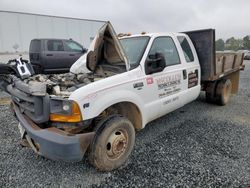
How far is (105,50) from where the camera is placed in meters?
3.75

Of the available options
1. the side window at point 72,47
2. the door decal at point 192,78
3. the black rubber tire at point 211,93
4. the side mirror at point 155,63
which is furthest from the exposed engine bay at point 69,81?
the side window at point 72,47

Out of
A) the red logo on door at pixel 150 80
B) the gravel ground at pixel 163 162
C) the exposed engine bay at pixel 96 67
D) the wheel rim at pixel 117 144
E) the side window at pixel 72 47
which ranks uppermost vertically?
the side window at pixel 72 47

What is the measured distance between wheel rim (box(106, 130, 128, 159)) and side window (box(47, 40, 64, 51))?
8.36m

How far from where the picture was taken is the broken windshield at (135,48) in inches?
135

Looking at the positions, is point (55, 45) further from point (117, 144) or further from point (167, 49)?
point (117, 144)

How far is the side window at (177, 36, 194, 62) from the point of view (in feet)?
14.7

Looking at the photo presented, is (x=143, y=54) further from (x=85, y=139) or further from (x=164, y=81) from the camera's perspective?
(x=85, y=139)

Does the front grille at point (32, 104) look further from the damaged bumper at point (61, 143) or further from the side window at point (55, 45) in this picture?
the side window at point (55, 45)

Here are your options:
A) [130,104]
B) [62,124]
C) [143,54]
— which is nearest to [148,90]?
[130,104]

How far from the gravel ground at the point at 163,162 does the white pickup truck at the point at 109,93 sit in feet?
1.03

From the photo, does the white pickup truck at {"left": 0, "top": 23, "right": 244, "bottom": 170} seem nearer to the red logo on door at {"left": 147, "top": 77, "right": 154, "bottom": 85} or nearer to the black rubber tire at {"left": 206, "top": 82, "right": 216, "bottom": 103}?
the red logo on door at {"left": 147, "top": 77, "right": 154, "bottom": 85}

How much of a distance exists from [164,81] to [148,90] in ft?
1.54

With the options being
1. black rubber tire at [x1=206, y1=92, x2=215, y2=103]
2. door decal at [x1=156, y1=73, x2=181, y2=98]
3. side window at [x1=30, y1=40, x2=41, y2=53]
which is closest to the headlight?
door decal at [x1=156, y1=73, x2=181, y2=98]

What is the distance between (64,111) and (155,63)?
1.65 meters
